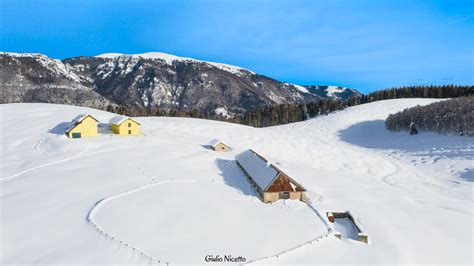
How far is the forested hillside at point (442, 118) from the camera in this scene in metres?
68.6

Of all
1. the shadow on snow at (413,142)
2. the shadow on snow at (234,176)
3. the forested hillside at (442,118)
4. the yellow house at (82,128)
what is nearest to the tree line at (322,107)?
the shadow on snow at (413,142)

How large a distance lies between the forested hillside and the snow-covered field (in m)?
7.18

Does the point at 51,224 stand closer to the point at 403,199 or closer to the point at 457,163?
the point at 403,199

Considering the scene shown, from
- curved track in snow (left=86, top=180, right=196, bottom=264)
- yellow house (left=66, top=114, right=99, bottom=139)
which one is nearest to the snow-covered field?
curved track in snow (left=86, top=180, right=196, bottom=264)

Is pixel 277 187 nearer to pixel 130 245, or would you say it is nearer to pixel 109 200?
pixel 130 245

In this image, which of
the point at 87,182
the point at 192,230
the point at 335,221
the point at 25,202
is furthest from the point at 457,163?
the point at 25,202

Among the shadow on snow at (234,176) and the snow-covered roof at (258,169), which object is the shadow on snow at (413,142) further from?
the shadow on snow at (234,176)

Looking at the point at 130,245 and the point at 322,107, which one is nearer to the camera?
the point at 130,245

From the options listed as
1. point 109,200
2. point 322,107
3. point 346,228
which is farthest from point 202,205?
point 322,107

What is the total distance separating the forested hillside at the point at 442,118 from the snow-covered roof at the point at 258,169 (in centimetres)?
5147

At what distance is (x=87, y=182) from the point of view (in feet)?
116

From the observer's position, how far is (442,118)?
240ft

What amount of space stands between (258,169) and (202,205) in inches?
402

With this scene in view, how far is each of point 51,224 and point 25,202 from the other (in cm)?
684
